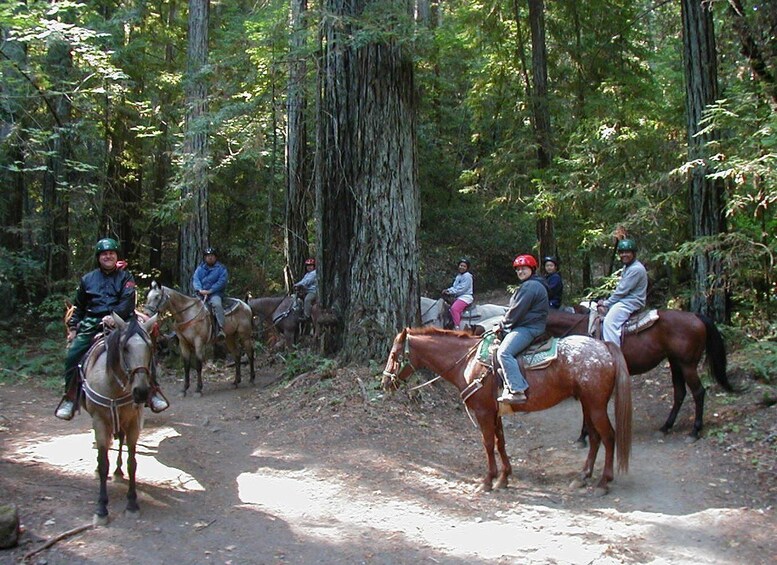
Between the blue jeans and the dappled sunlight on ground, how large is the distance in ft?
11.7

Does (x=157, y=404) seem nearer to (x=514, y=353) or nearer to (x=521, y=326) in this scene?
(x=514, y=353)

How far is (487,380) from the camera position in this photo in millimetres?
7148

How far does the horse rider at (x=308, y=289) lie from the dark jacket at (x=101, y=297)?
23.6 feet

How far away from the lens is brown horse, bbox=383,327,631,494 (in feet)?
22.5

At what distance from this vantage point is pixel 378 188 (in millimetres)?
10125

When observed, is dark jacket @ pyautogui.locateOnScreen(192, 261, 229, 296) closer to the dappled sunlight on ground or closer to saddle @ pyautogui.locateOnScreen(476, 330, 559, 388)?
the dappled sunlight on ground

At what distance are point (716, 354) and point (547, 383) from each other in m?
3.07

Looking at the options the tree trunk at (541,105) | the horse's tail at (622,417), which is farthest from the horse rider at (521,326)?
the tree trunk at (541,105)

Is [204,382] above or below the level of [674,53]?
below

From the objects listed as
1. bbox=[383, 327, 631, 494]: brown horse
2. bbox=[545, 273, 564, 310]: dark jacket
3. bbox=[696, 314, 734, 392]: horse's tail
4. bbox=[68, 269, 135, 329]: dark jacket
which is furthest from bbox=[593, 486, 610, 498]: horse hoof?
bbox=[545, 273, 564, 310]: dark jacket

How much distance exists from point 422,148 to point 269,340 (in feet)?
35.5

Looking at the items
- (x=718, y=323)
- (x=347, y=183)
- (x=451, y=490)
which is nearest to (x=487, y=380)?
(x=451, y=490)

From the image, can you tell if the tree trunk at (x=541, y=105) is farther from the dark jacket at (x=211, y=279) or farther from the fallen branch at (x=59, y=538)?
the fallen branch at (x=59, y=538)

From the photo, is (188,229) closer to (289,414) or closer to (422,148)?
(289,414)
